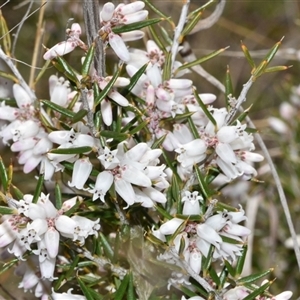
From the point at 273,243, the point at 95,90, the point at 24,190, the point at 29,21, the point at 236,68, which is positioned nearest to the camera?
the point at 95,90

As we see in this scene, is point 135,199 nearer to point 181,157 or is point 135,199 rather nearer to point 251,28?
point 181,157

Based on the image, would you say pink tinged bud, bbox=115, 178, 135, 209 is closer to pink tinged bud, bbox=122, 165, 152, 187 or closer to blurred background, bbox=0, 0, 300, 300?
pink tinged bud, bbox=122, 165, 152, 187

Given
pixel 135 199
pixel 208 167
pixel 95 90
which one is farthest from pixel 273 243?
pixel 95 90

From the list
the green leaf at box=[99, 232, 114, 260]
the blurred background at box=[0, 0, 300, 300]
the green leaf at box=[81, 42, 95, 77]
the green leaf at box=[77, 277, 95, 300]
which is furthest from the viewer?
the blurred background at box=[0, 0, 300, 300]

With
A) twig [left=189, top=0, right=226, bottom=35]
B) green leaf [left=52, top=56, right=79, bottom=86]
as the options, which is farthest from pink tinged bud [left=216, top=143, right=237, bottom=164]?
twig [left=189, top=0, right=226, bottom=35]

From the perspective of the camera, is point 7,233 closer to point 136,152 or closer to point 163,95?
point 136,152

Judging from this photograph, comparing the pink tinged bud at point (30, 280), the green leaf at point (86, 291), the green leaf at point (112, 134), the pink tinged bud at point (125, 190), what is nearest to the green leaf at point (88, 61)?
the green leaf at point (112, 134)

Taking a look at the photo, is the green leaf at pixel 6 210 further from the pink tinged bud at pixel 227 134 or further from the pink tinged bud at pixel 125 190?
the pink tinged bud at pixel 227 134
